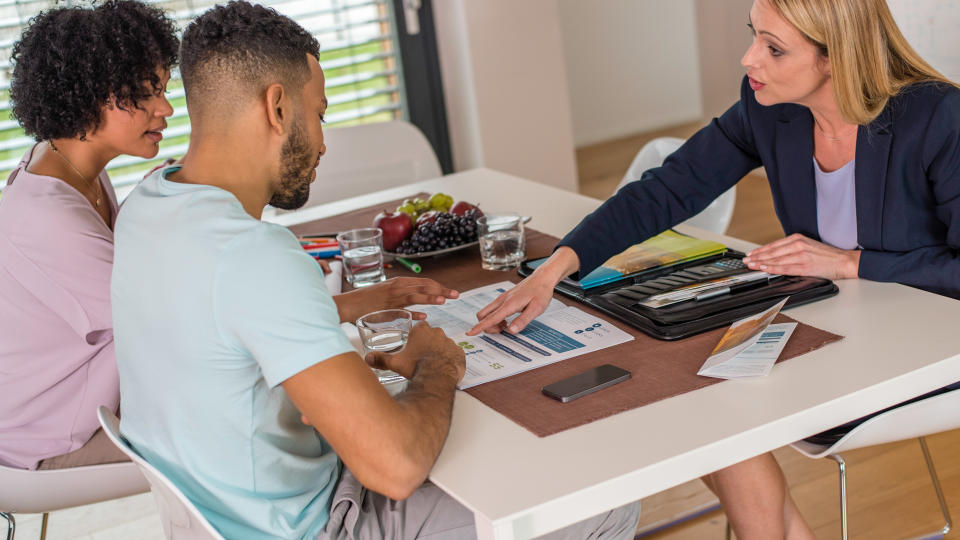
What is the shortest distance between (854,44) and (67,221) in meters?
Answer: 1.45

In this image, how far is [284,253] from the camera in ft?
3.74

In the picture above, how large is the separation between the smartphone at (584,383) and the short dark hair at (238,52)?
0.55 metres

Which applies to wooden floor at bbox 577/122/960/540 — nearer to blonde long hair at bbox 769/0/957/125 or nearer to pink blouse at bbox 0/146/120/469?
blonde long hair at bbox 769/0/957/125

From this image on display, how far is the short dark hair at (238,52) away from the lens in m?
1.24

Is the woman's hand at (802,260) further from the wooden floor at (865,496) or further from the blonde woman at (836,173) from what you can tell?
the wooden floor at (865,496)

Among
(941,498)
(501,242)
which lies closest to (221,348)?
(501,242)

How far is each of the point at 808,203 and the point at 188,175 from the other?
118 centimetres

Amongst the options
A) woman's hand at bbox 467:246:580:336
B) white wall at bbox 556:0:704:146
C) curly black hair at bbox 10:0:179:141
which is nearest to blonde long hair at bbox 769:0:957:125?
woman's hand at bbox 467:246:580:336

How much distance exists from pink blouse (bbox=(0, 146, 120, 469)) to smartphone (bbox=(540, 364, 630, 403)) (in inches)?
35.1

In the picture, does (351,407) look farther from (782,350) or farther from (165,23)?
(165,23)

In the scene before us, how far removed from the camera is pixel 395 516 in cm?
133

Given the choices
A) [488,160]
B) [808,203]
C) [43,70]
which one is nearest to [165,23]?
[43,70]

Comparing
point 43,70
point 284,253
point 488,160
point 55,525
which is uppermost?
point 43,70

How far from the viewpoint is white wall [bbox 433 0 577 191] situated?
4.28 meters
